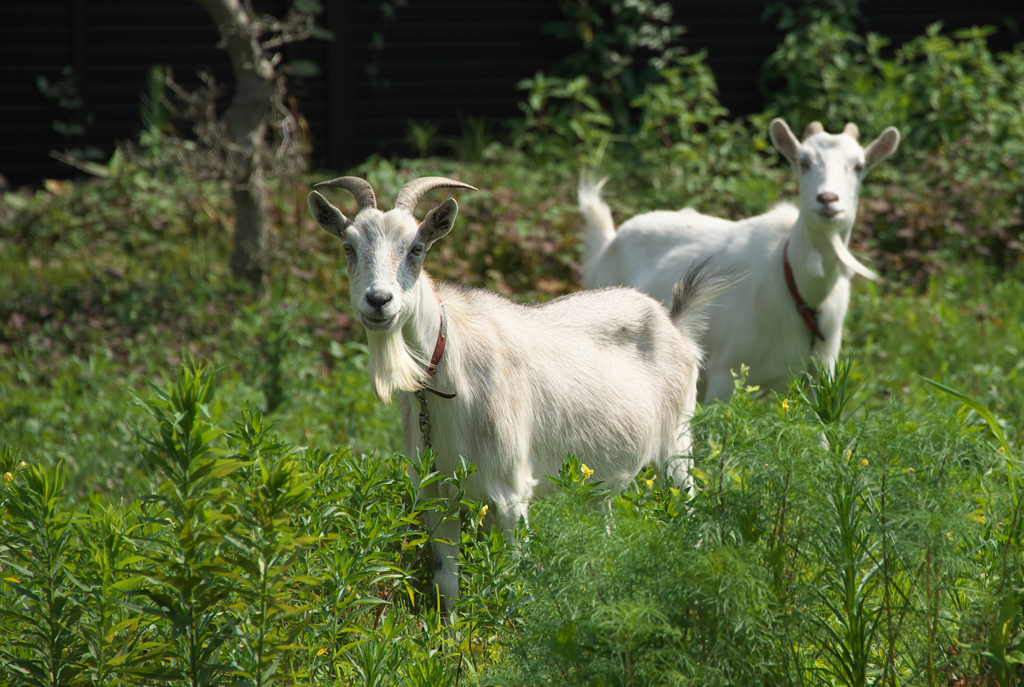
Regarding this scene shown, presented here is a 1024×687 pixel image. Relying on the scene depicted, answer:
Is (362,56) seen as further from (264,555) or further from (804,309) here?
(264,555)

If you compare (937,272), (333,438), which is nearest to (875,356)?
(937,272)

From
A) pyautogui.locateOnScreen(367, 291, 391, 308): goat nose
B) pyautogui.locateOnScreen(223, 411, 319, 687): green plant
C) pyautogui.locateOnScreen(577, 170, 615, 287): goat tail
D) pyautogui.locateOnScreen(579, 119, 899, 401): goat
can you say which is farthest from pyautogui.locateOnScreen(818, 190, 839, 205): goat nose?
pyautogui.locateOnScreen(223, 411, 319, 687): green plant

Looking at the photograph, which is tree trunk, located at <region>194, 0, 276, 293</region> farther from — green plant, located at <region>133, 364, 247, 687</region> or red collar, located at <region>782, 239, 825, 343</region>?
green plant, located at <region>133, 364, 247, 687</region>

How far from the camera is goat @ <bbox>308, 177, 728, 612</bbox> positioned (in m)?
2.95

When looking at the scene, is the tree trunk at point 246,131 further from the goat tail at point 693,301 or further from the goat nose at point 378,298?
the goat nose at point 378,298

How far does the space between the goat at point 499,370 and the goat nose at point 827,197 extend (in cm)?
109

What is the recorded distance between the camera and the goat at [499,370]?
295 centimetres

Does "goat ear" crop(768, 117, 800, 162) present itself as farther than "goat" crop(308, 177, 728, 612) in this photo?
Yes

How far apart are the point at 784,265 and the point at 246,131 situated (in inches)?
173

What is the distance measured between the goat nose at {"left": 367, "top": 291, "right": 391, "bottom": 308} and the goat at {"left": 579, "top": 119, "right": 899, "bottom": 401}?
216 cm

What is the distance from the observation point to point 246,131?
706cm

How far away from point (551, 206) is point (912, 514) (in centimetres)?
661

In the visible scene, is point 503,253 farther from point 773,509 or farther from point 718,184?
point 773,509

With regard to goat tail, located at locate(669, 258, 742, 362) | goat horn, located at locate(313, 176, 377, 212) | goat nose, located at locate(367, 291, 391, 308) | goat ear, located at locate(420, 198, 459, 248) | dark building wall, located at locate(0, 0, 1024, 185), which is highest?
dark building wall, located at locate(0, 0, 1024, 185)
